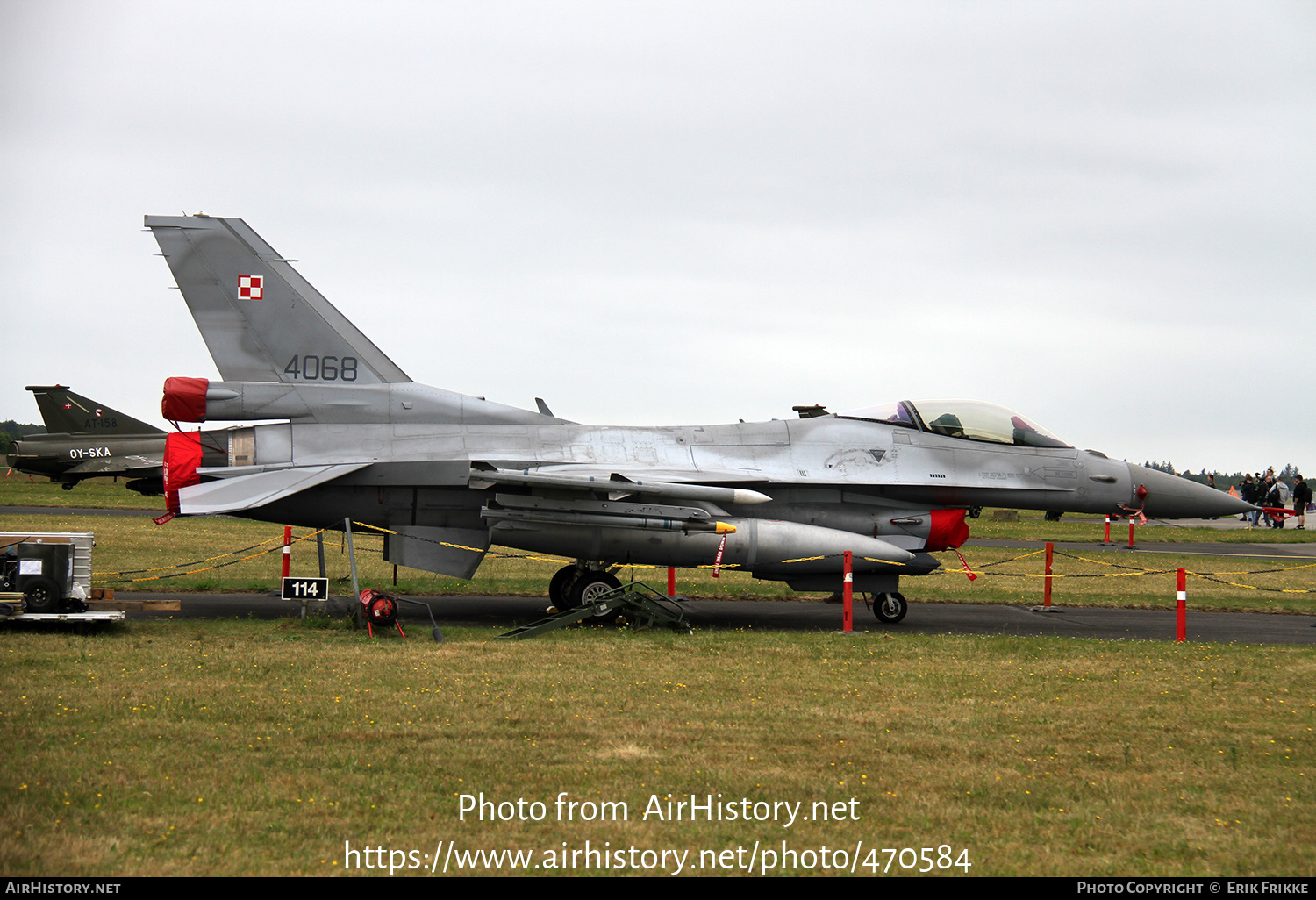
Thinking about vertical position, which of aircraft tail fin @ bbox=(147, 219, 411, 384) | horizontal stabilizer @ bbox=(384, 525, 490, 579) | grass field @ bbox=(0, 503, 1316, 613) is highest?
aircraft tail fin @ bbox=(147, 219, 411, 384)

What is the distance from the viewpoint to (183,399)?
13141 millimetres

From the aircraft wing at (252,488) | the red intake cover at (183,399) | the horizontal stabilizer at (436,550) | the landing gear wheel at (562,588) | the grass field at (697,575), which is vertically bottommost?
the grass field at (697,575)

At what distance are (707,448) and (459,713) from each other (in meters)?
7.33

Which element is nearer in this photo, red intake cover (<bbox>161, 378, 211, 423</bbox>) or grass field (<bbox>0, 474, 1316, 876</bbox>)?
grass field (<bbox>0, 474, 1316, 876</bbox>)

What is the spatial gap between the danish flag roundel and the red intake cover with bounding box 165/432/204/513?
1.97m

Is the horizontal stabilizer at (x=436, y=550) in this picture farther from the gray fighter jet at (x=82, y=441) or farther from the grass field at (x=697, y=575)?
the gray fighter jet at (x=82, y=441)

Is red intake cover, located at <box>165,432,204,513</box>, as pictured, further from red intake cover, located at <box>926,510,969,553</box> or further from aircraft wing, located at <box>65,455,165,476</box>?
aircraft wing, located at <box>65,455,165,476</box>

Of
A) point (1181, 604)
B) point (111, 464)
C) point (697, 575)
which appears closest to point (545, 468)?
point (1181, 604)

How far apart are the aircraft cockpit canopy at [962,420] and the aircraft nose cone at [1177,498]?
151 centimetres

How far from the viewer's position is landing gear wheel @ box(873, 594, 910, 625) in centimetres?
1423

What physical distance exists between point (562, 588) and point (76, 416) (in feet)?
81.4

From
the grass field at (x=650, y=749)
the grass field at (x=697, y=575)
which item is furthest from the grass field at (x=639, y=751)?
the grass field at (x=697, y=575)

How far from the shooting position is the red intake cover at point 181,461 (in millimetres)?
12977

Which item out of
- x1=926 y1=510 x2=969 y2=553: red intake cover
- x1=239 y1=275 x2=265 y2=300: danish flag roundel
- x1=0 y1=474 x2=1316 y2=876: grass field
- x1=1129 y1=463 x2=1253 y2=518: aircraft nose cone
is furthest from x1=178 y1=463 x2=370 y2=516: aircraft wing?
x1=1129 y1=463 x2=1253 y2=518: aircraft nose cone
